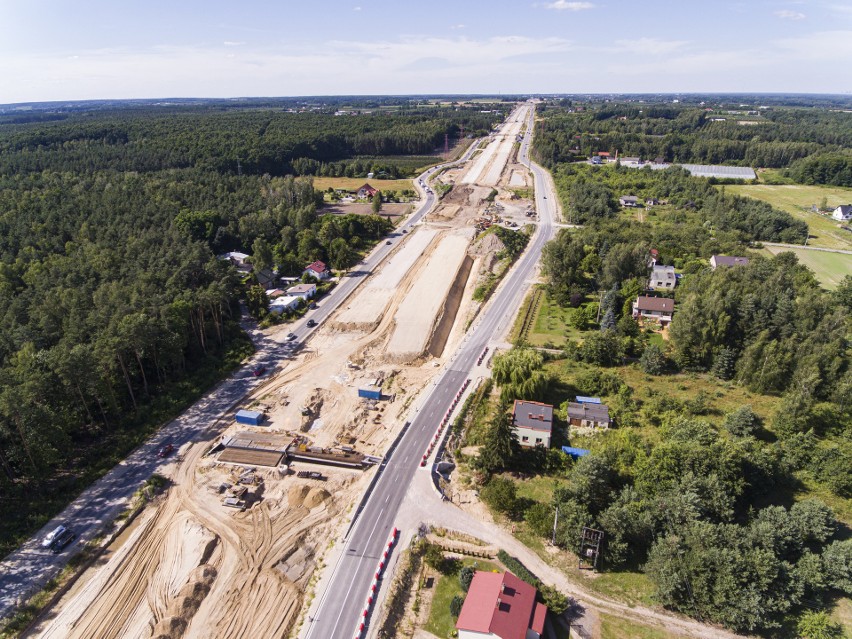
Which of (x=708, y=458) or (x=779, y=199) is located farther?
(x=779, y=199)

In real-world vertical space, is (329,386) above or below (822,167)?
below

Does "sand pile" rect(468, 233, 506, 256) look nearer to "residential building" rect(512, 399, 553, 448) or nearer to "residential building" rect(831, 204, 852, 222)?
"residential building" rect(512, 399, 553, 448)

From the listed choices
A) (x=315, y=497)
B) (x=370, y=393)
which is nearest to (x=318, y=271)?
(x=370, y=393)

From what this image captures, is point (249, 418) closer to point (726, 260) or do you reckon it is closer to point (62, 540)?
point (62, 540)

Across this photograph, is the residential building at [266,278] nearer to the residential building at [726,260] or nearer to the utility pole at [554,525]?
the utility pole at [554,525]

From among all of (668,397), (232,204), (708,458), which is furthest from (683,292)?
(232,204)

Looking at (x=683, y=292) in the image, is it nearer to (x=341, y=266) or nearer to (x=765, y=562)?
(x=765, y=562)

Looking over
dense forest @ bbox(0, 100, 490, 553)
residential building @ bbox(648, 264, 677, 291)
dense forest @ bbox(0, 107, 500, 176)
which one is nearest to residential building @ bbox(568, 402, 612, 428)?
residential building @ bbox(648, 264, 677, 291)
